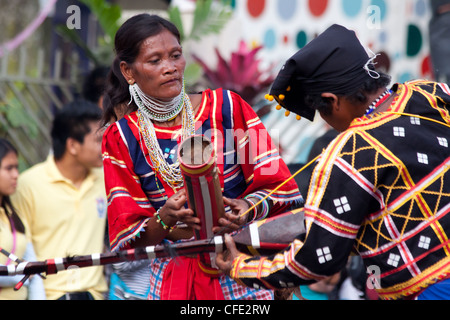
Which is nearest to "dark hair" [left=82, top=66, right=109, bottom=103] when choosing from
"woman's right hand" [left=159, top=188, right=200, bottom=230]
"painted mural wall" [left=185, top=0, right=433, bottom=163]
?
"painted mural wall" [left=185, top=0, right=433, bottom=163]

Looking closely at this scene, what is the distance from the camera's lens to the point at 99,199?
5.27 metres

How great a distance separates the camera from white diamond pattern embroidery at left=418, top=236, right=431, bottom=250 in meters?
2.53

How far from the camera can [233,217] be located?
2941mm

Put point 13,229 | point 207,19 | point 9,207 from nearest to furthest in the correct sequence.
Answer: point 13,229 < point 9,207 < point 207,19

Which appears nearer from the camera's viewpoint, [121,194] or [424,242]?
[424,242]

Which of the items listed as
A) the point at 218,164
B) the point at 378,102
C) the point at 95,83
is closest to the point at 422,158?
the point at 378,102

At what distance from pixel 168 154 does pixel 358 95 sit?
0.96 m

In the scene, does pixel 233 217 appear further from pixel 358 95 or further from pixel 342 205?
pixel 358 95

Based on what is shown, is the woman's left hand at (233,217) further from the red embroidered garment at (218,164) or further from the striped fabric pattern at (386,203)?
the striped fabric pattern at (386,203)

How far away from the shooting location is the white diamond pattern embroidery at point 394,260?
8.39 feet

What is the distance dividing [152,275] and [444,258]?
4.89 ft

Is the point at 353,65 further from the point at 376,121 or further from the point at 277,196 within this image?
the point at 277,196

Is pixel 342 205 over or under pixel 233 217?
over

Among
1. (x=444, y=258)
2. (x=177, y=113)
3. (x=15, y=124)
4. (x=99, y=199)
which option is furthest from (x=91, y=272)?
(x=444, y=258)
